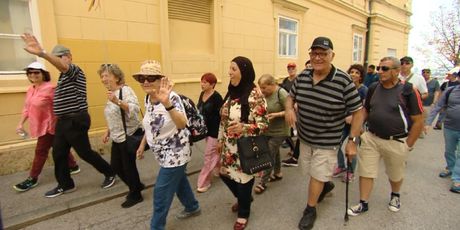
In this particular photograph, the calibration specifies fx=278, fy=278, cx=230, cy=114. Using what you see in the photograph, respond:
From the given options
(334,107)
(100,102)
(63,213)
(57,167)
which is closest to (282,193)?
(334,107)

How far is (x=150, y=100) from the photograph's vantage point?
97.7 inches

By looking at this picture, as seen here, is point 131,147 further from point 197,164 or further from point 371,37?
point 371,37

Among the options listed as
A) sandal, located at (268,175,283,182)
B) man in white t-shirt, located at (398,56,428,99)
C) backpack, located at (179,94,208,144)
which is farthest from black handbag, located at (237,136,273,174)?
man in white t-shirt, located at (398,56,428,99)

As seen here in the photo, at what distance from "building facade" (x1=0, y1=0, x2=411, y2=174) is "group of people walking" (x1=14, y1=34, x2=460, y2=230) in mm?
1228

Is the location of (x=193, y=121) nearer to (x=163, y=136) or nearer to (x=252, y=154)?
(x=163, y=136)

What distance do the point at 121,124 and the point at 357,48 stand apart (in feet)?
44.9

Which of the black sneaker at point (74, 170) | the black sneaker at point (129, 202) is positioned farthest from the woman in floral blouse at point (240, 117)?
the black sneaker at point (74, 170)

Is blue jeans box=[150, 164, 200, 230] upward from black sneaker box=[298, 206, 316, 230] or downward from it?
upward

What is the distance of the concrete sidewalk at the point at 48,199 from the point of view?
3.13 metres

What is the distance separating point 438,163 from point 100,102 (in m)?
6.18

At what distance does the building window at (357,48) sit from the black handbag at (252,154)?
1272 cm

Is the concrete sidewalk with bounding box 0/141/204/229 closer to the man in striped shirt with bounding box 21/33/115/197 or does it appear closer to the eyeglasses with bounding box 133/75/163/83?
the man in striped shirt with bounding box 21/33/115/197

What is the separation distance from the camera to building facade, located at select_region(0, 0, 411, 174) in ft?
14.0

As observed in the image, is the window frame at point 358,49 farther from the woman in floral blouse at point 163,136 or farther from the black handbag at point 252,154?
the woman in floral blouse at point 163,136
